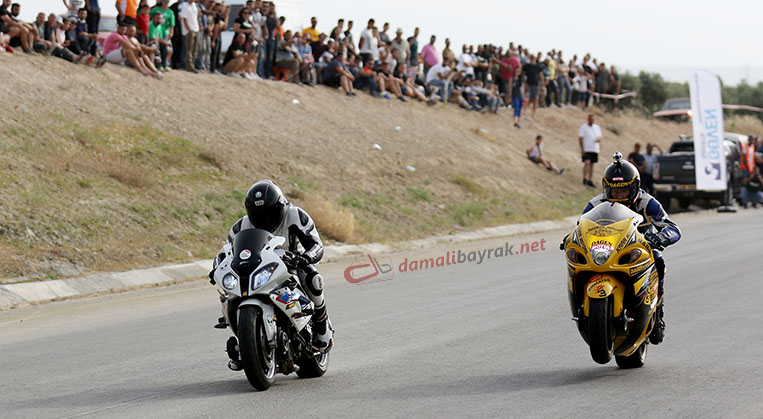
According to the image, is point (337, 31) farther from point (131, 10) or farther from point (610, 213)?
point (610, 213)

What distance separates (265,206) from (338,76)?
22321 millimetres

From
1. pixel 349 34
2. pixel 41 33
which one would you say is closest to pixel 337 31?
pixel 349 34

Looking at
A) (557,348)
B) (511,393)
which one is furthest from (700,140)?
(511,393)

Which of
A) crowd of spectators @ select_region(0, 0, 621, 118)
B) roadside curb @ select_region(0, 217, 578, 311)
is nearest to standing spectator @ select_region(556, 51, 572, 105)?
crowd of spectators @ select_region(0, 0, 621, 118)

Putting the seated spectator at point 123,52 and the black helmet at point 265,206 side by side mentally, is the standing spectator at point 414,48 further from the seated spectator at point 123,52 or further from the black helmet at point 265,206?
the black helmet at point 265,206

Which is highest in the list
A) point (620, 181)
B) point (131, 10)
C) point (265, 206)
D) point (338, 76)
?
point (131, 10)

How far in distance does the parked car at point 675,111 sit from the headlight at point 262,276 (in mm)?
43647

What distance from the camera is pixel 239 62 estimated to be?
1033 inches

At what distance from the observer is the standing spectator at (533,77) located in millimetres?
33969

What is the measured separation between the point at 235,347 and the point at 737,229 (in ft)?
59.1

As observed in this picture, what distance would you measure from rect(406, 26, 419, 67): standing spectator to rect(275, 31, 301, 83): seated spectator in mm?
5280

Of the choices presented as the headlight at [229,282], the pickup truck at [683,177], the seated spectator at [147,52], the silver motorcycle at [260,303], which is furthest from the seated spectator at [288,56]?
the headlight at [229,282]

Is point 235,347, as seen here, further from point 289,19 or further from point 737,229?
point 289,19

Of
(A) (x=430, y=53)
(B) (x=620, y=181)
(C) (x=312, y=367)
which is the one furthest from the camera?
(A) (x=430, y=53)
